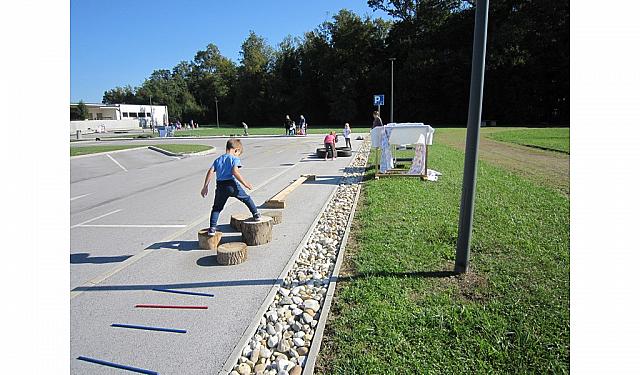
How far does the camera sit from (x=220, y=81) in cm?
8506

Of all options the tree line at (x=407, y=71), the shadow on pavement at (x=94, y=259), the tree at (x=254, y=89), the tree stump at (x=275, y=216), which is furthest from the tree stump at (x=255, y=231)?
the tree at (x=254, y=89)

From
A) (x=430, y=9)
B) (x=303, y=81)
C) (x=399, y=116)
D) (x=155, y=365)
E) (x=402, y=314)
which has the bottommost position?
(x=155, y=365)

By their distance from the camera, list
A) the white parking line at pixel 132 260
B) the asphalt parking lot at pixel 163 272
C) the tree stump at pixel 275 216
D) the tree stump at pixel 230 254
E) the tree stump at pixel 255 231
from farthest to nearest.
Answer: the tree stump at pixel 275 216
the tree stump at pixel 255 231
the tree stump at pixel 230 254
the white parking line at pixel 132 260
the asphalt parking lot at pixel 163 272

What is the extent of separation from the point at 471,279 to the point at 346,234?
2.23 meters

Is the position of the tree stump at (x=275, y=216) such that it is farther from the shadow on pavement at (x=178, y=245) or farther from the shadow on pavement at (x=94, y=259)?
the shadow on pavement at (x=94, y=259)

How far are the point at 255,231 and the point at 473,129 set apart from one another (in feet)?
11.1

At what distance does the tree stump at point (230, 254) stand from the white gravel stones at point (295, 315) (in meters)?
0.74

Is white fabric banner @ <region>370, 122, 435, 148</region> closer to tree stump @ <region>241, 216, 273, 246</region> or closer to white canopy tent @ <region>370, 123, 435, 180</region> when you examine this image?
white canopy tent @ <region>370, 123, 435, 180</region>

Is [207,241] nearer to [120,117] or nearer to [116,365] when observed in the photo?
[116,365]

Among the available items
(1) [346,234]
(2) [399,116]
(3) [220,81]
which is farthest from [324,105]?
(1) [346,234]

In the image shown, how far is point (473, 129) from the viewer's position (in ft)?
14.2

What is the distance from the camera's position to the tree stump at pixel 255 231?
5.97m

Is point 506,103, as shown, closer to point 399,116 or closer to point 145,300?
point 399,116

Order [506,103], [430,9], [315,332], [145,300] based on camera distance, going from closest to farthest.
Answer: [315,332] < [145,300] < [506,103] < [430,9]
